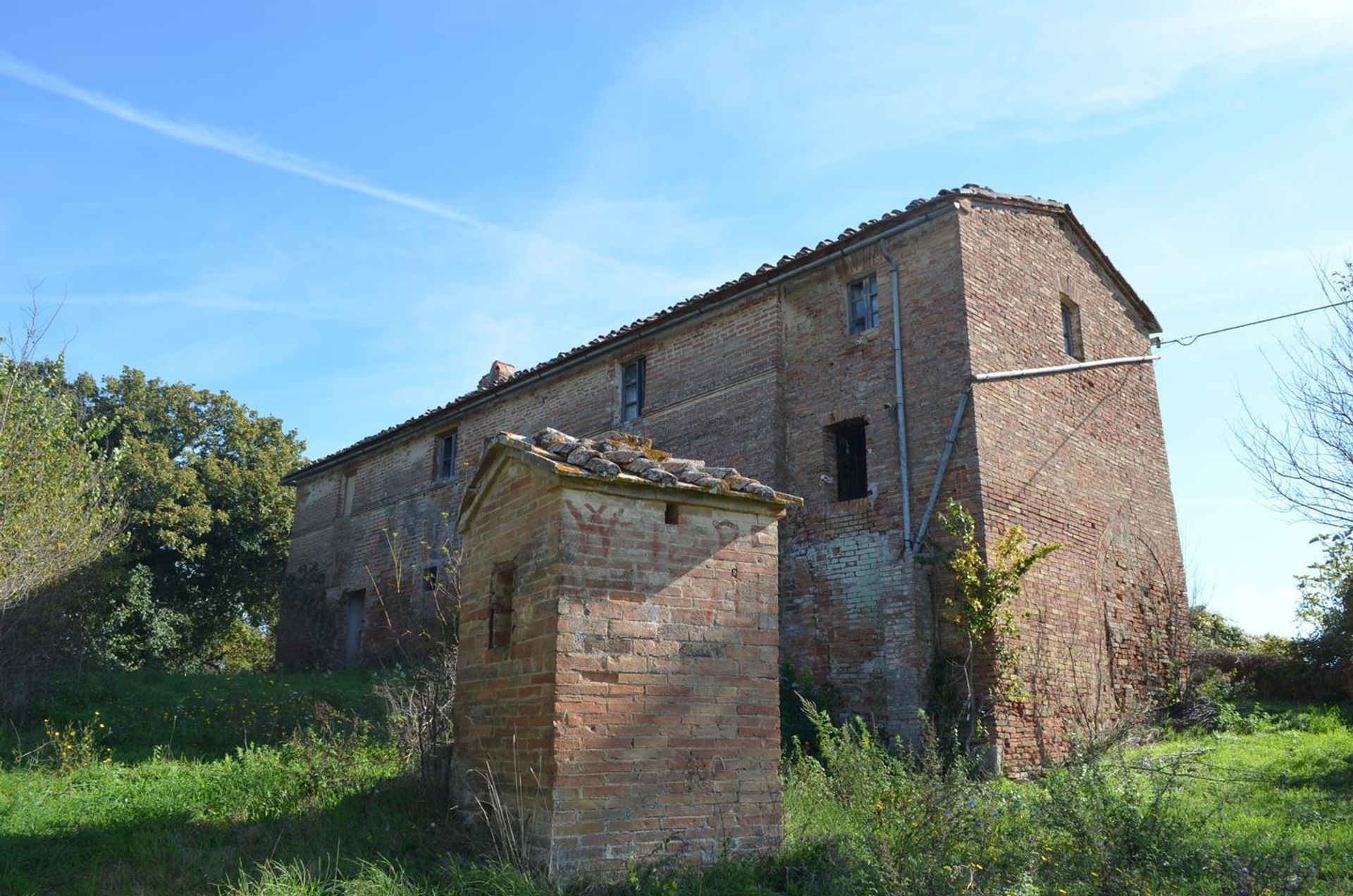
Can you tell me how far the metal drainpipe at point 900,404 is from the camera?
12.1m

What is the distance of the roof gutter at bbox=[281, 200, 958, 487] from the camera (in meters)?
13.3

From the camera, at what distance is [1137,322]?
55.4ft

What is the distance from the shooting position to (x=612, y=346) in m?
16.6

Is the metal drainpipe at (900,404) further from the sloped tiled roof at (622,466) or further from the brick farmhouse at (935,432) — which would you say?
the sloped tiled roof at (622,466)

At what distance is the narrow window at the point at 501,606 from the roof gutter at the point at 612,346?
8.33m

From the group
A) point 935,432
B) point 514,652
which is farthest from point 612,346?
point 514,652

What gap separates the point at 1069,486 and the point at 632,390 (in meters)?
7.12

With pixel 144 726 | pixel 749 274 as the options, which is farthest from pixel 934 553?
pixel 144 726

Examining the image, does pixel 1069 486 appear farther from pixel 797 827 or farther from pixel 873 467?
pixel 797 827

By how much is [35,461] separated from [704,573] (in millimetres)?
9617

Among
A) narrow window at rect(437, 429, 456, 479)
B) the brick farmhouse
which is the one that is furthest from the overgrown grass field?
narrow window at rect(437, 429, 456, 479)

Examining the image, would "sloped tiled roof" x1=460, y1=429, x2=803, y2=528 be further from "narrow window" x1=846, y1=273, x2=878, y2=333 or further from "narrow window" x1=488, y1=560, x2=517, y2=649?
"narrow window" x1=846, y1=273, x2=878, y2=333

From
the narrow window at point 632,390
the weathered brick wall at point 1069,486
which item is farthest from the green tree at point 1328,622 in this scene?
the narrow window at point 632,390

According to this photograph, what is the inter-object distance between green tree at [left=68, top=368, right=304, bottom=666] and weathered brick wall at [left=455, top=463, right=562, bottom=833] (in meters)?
19.1
